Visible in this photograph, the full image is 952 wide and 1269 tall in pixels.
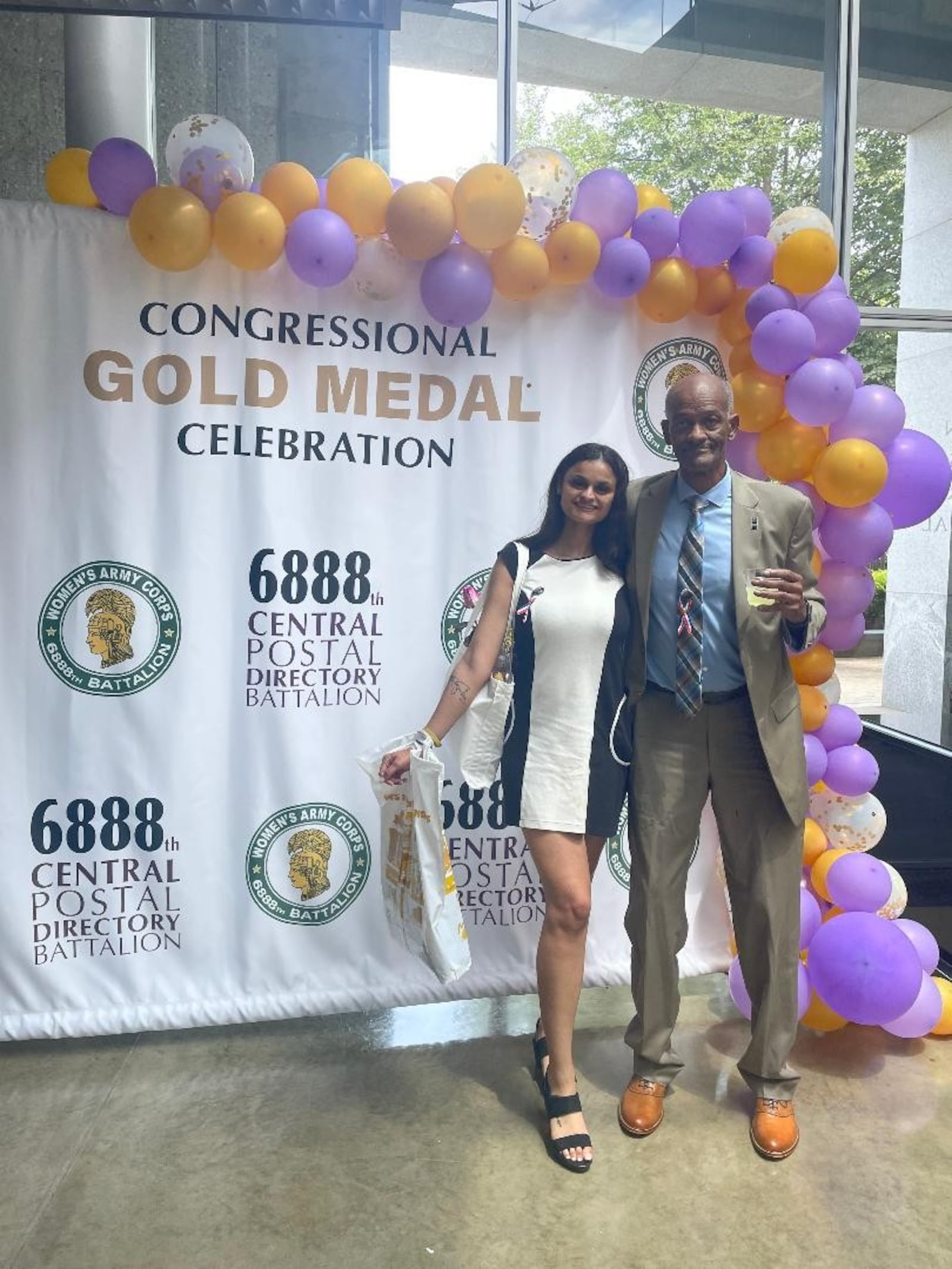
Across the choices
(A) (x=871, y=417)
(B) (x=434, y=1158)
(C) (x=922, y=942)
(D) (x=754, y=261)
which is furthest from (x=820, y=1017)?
(D) (x=754, y=261)

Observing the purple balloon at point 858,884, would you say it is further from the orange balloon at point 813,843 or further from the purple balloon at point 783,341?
the purple balloon at point 783,341

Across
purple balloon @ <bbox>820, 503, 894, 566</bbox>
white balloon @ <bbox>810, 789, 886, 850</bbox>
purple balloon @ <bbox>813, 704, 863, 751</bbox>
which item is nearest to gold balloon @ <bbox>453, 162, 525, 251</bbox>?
purple balloon @ <bbox>820, 503, 894, 566</bbox>

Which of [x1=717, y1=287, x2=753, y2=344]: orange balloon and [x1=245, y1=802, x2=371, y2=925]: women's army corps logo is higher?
[x1=717, y1=287, x2=753, y2=344]: orange balloon

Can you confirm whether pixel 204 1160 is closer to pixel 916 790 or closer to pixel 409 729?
pixel 409 729

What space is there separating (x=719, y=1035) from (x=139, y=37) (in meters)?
3.63

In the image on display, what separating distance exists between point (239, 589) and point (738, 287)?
5.60ft

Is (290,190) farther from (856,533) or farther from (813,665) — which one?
(813,665)

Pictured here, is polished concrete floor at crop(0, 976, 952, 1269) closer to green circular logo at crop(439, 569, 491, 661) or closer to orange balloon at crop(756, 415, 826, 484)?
green circular logo at crop(439, 569, 491, 661)

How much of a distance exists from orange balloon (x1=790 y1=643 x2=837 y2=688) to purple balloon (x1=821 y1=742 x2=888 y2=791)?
8.9 inches

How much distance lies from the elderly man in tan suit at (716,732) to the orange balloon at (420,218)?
76cm

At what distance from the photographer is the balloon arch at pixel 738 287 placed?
8.22 feet

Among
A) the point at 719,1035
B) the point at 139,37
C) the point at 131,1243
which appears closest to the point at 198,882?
the point at 131,1243

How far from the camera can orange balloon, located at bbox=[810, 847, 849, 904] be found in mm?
2832

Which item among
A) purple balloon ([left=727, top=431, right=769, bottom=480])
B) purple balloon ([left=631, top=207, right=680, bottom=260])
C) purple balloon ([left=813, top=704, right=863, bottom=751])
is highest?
purple balloon ([left=631, top=207, right=680, bottom=260])
